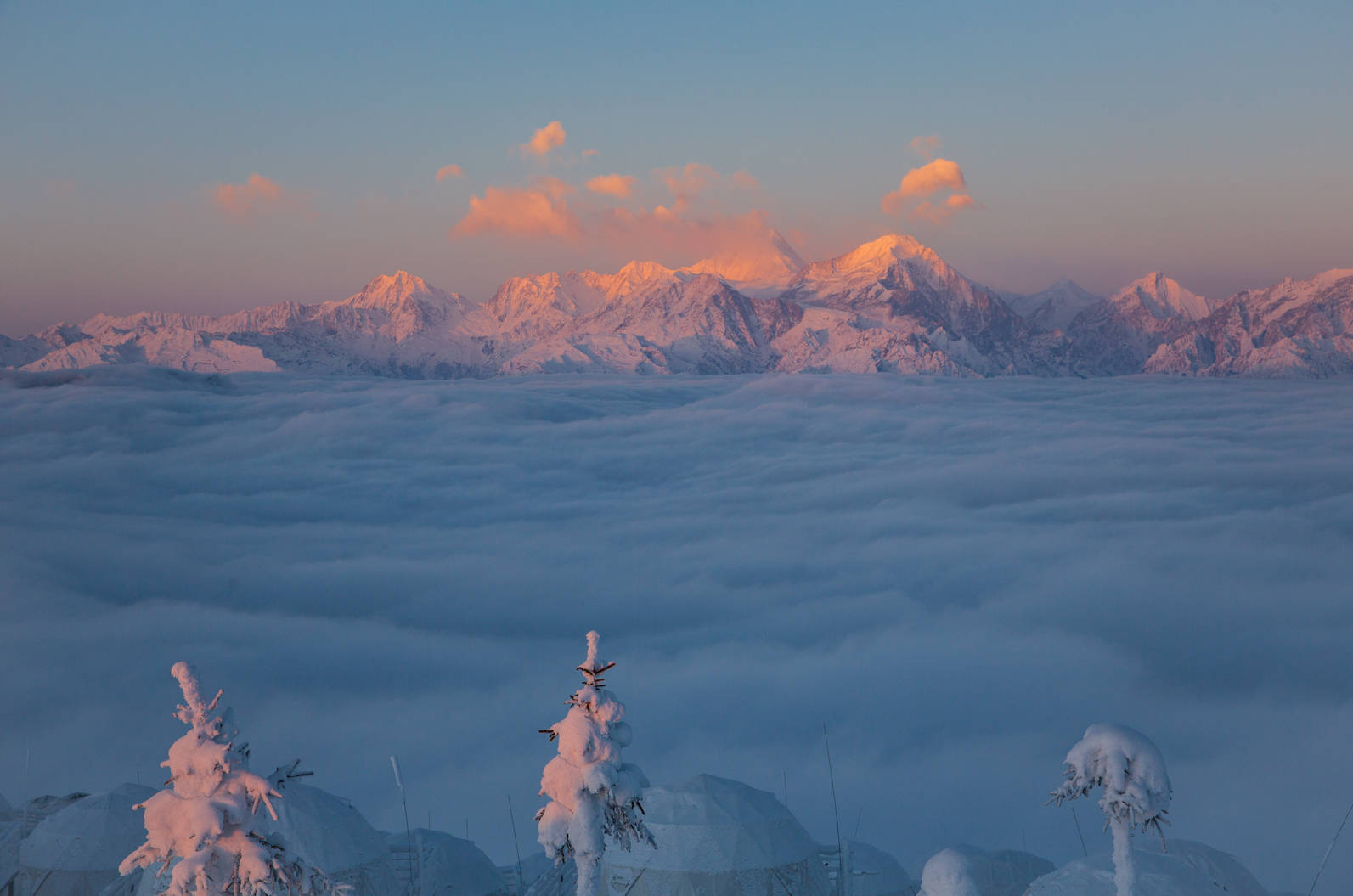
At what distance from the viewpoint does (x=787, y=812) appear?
38844mm

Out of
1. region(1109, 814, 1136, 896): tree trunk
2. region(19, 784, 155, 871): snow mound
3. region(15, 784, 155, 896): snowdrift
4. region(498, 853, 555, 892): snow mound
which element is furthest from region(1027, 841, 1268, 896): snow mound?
region(15, 784, 155, 896): snowdrift

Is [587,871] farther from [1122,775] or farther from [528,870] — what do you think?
[528,870]

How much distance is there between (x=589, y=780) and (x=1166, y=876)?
15.3 meters

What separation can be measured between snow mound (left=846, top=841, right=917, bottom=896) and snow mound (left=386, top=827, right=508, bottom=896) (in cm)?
1435

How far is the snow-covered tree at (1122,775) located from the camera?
1755cm

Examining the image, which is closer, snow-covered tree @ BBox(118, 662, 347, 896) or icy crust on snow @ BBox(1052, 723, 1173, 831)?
snow-covered tree @ BBox(118, 662, 347, 896)

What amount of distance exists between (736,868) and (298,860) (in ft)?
80.6

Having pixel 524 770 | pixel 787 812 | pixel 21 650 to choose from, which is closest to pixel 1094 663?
pixel 524 770

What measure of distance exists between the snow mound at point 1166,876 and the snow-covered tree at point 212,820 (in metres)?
18.2

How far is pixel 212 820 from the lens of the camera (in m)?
12.8

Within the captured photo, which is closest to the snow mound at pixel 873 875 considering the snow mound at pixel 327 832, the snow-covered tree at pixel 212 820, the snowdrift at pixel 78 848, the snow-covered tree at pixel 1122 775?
the snow mound at pixel 327 832

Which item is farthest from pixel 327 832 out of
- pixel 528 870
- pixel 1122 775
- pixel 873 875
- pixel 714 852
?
pixel 1122 775

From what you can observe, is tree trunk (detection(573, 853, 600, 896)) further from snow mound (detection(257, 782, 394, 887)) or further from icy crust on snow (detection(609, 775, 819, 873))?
icy crust on snow (detection(609, 775, 819, 873))

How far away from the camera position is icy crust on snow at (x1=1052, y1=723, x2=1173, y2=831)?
690 inches
